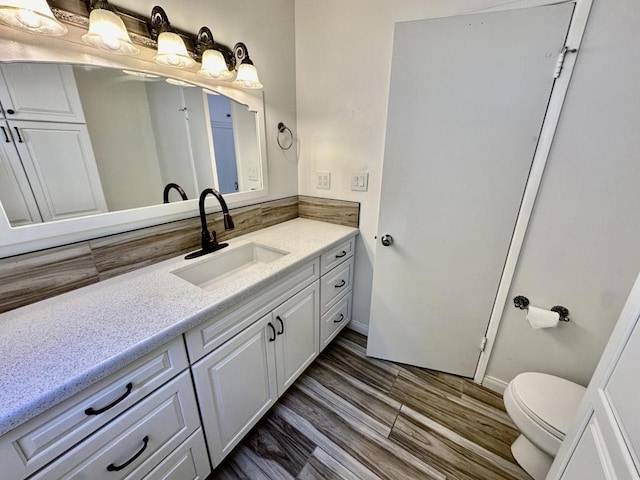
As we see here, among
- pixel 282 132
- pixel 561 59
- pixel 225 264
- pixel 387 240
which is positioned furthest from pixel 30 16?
pixel 561 59

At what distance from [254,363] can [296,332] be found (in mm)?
317

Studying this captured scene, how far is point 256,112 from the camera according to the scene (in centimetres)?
165

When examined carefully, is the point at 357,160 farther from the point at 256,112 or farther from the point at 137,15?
Result: the point at 137,15

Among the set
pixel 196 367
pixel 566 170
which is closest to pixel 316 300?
pixel 196 367

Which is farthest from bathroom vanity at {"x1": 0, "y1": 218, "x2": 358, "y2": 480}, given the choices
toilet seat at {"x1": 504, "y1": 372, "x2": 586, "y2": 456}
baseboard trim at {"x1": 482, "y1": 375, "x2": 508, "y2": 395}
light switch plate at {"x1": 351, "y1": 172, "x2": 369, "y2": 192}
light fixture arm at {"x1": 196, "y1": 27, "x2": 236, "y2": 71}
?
baseboard trim at {"x1": 482, "y1": 375, "x2": 508, "y2": 395}

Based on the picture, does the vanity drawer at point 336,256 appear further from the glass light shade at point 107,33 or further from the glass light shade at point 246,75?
the glass light shade at point 107,33

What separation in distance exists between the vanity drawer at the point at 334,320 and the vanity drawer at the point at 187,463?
0.86 m

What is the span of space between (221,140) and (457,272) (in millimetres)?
1572

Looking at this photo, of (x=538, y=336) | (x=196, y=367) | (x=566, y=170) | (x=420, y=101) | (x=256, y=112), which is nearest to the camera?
(x=196, y=367)

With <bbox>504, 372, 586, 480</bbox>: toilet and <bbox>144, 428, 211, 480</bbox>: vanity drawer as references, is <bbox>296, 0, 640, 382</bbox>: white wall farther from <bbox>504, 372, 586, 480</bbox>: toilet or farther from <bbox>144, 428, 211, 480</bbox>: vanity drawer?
<bbox>144, 428, 211, 480</bbox>: vanity drawer

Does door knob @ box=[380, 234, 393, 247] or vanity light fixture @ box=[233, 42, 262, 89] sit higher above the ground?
vanity light fixture @ box=[233, 42, 262, 89]

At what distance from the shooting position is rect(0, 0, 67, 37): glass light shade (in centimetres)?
75

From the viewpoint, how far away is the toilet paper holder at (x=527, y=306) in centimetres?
131

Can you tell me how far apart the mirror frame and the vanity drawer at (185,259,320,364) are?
1.88 feet
